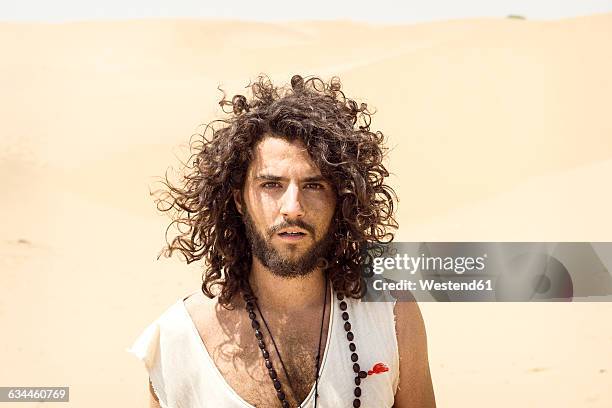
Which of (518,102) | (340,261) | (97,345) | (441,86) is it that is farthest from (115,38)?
(340,261)

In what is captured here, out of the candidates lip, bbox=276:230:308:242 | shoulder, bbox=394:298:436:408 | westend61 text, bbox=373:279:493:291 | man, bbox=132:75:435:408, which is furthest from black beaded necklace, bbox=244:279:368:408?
westend61 text, bbox=373:279:493:291

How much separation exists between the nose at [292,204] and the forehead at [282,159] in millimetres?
59

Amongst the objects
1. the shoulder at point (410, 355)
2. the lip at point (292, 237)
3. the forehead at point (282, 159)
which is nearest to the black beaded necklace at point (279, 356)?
the shoulder at point (410, 355)

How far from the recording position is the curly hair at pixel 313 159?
2613 mm

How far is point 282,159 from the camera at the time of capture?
2.57 m

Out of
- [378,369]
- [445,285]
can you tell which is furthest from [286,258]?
[445,285]

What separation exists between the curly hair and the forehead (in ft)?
0.06

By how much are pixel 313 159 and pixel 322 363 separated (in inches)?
24.0

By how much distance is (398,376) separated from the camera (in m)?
2.62

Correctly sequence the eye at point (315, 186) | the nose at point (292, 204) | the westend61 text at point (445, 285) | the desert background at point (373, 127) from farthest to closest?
the desert background at point (373, 127) → the westend61 text at point (445, 285) → the eye at point (315, 186) → the nose at point (292, 204)

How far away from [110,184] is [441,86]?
4239mm

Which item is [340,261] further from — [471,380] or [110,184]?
[110,184]

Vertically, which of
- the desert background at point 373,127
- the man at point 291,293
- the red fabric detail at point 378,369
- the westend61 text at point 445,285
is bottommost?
the red fabric detail at point 378,369

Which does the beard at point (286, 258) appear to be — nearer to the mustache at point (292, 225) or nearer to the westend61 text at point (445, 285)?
the mustache at point (292, 225)
